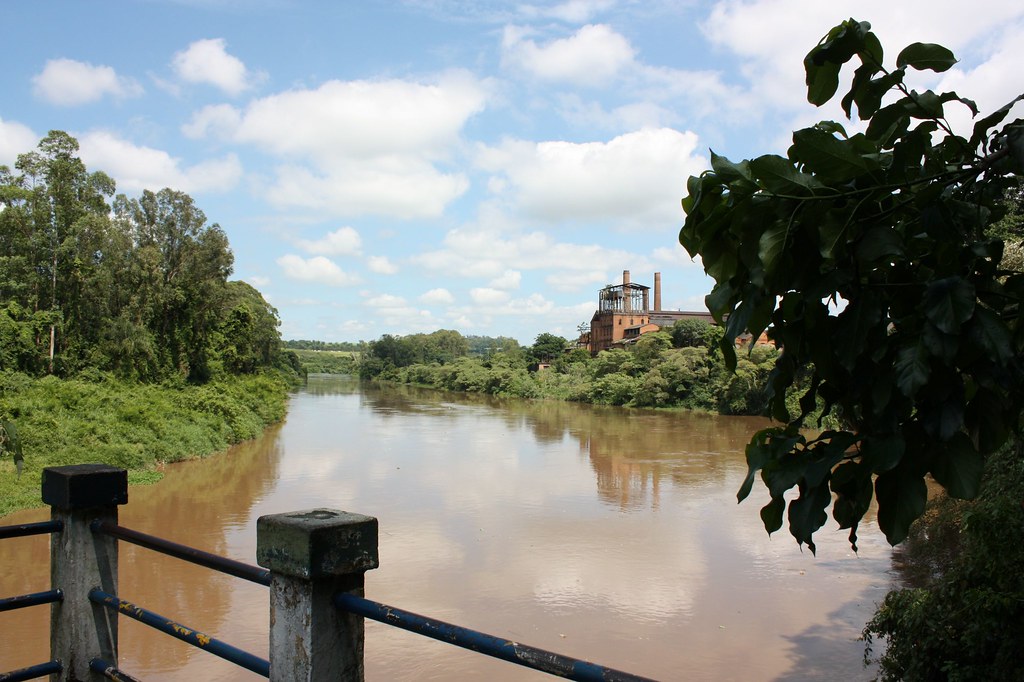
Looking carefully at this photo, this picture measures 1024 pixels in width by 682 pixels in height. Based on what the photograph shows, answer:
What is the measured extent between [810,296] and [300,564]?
3.41ft

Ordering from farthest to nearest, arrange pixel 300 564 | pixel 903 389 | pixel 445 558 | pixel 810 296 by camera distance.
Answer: pixel 445 558
pixel 300 564
pixel 810 296
pixel 903 389

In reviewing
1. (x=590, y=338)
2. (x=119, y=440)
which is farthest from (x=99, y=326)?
(x=590, y=338)

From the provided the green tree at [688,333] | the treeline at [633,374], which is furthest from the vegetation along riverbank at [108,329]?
the green tree at [688,333]

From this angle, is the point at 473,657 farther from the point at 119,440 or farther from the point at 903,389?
the point at 119,440

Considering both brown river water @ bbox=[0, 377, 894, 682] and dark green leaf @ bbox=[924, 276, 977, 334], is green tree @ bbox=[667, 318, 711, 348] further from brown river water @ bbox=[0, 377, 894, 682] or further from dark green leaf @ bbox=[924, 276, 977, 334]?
dark green leaf @ bbox=[924, 276, 977, 334]

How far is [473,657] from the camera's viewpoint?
715 cm

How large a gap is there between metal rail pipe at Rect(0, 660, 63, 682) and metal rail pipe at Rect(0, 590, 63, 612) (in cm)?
18

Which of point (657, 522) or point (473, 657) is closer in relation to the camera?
point (473, 657)

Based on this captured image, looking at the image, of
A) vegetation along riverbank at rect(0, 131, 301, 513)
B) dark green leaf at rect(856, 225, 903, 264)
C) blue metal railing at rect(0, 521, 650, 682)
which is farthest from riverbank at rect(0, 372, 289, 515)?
dark green leaf at rect(856, 225, 903, 264)

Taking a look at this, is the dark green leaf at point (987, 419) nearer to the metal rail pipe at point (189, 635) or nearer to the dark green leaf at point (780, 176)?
the dark green leaf at point (780, 176)

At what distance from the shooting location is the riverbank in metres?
14.0

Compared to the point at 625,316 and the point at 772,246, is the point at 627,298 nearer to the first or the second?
the point at 625,316

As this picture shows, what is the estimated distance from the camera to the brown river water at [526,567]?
7.26 meters

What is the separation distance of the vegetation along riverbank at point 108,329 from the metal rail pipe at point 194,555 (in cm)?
1199
